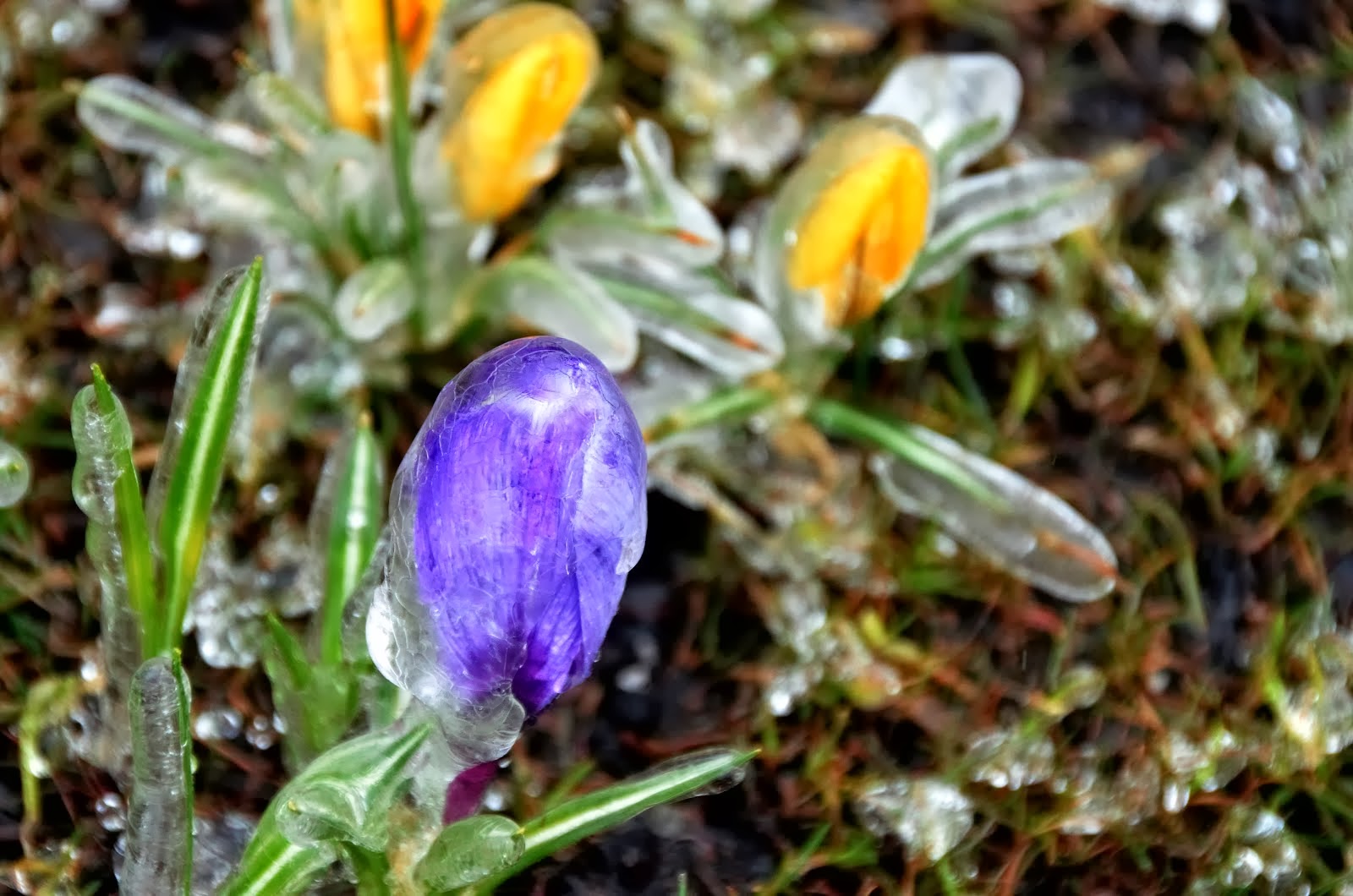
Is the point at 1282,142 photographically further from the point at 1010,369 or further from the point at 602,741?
the point at 602,741

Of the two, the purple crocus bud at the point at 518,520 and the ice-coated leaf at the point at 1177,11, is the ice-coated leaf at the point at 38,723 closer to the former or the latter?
the purple crocus bud at the point at 518,520

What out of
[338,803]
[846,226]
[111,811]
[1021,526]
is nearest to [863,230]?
[846,226]

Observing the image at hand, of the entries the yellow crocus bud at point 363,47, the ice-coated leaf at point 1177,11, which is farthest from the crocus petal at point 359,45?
the ice-coated leaf at point 1177,11

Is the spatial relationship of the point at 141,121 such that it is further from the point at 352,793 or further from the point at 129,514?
the point at 352,793

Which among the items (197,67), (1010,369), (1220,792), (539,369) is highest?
(539,369)

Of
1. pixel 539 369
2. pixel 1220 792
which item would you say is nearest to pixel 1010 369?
pixel 1220 792

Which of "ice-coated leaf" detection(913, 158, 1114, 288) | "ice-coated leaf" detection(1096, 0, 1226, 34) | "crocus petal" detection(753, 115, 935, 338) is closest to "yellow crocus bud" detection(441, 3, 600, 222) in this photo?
"crocus petal" detection(753, 115, 935, 338)
